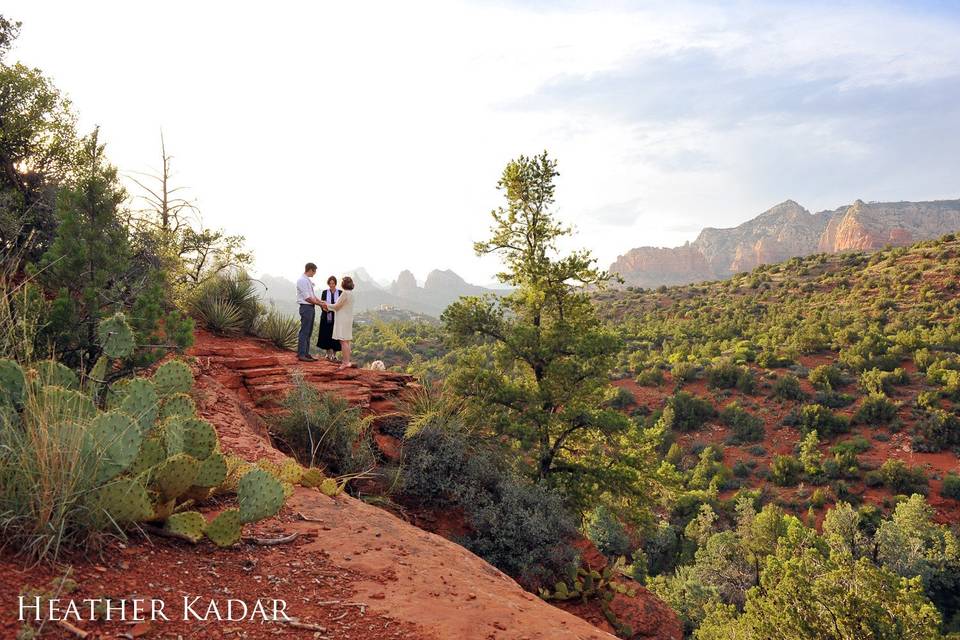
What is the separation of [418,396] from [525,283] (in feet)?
11.4

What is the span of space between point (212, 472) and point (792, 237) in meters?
196

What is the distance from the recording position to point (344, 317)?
32.2 feet

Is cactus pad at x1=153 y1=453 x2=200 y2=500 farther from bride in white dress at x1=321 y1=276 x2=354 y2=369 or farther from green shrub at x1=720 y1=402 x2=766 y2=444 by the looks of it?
green shrub at x1=720 y1=402 x2=766 y2=444

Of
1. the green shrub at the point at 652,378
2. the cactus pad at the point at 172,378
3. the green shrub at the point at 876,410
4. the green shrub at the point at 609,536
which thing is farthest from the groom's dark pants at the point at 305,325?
the green shrub at the point at 876,410

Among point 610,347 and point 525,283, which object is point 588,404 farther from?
point 525,283

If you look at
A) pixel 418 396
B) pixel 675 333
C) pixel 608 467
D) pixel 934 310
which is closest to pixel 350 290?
pixel 418 396

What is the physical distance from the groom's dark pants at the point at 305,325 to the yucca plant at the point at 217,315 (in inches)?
81.3

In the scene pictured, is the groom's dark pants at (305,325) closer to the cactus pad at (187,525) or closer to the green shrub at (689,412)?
the cactus pad at (187,525)

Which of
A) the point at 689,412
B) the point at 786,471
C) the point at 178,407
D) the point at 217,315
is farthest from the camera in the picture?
the point at 689,412

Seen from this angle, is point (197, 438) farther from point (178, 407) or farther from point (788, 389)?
point (788, 389)

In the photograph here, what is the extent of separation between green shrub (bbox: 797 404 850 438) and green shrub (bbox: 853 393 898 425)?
1053mm

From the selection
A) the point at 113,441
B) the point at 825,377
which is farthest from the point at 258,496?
the point at 825,377

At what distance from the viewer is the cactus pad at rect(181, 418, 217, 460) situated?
3593mm

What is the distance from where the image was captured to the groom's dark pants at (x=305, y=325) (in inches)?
367
